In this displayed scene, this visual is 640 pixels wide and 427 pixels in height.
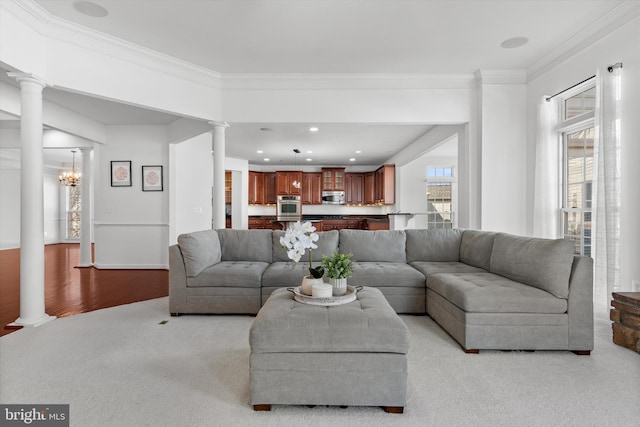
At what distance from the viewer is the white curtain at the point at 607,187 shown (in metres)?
3.10

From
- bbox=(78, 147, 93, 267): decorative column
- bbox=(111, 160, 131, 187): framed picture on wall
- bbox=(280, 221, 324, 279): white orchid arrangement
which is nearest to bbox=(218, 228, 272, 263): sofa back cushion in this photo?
bbox=(280, 221, 324, 279): white orchid arrangement

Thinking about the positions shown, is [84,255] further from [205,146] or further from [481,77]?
[481,77]

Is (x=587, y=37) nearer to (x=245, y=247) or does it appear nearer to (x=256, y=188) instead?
(x=245, y=247)

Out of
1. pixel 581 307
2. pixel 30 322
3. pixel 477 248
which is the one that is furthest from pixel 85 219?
pixel 581 307

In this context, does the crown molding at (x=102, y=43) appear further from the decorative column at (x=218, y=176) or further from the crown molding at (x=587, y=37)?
the crown molding at (x=587, y=37)

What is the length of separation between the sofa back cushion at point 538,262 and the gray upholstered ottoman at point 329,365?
1.49 metres

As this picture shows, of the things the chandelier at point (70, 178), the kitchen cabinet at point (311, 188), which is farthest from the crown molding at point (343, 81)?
the chandelier at point (70, 178)

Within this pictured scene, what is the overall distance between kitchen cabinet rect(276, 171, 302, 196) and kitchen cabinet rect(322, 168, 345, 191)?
775mm

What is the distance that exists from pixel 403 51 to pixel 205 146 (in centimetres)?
389

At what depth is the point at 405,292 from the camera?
131 inches

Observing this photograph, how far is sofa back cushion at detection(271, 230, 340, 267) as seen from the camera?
3.91 metres

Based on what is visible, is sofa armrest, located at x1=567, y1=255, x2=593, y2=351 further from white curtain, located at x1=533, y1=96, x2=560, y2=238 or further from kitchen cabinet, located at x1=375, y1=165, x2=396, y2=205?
kitchen cabinet, located at x1=375, y1=165, x2=396, y2=205

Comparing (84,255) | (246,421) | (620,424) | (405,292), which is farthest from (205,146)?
(620,424)

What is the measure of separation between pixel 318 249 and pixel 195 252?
1.36m
